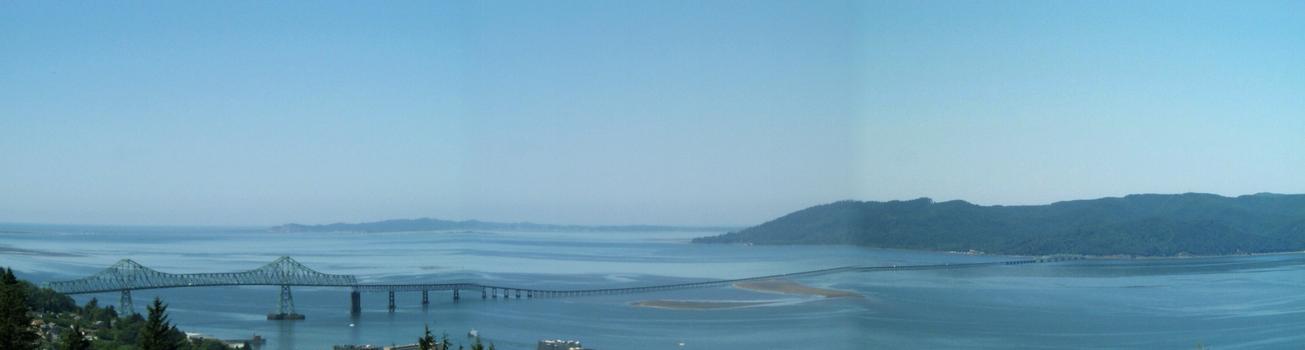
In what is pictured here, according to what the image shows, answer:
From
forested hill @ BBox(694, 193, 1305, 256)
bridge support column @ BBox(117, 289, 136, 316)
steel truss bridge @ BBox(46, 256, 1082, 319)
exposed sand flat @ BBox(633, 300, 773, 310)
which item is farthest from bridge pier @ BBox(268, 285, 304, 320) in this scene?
forested hill @ BBox(694, 193, 1305, 256)

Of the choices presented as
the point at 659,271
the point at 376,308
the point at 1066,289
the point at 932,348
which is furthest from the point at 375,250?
the point at 932,348

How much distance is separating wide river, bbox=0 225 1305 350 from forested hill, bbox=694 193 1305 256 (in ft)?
15.3

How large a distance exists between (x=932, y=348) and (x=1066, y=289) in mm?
10241

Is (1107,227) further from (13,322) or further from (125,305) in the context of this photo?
(13,322)

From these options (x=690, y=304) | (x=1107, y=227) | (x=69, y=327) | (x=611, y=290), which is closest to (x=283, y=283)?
(x=690, y=304)

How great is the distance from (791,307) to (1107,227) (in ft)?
81.3

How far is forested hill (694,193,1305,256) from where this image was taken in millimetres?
34031

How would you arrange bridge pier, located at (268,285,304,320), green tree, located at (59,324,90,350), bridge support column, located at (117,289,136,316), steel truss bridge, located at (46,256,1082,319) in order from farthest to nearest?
steel truss bridge, located at (46,256,1082,319), bridge pier, located at (268,285,304,320), bridge support column, located at (117,289,136,316), green tree, located at (59,324,90,350)

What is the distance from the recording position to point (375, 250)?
115ft

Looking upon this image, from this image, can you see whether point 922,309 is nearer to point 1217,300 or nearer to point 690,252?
point 1217,300

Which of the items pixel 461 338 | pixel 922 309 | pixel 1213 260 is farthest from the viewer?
pixel 1213 260

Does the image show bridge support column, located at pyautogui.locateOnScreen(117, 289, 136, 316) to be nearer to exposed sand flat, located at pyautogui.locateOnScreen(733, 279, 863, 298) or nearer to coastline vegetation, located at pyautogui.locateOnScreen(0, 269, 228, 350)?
coastline vegetation, located at pyautogui.locateOnScreen(0, 269, 228, 350)

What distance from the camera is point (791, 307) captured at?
51.5 feet

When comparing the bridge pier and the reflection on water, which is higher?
the bridge pier
